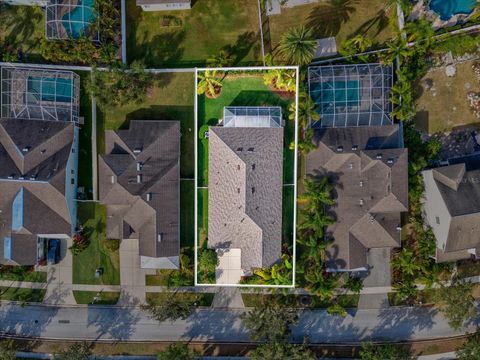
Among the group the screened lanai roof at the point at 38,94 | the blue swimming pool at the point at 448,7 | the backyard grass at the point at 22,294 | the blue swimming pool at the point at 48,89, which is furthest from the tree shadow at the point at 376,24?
the backyard grass at the point at 22,294

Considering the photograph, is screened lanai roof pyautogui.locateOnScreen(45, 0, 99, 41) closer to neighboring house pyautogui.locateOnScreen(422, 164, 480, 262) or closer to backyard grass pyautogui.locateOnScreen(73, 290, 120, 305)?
backyard grass pyautogui.locateOnScreen(73, 290, 120, 305)

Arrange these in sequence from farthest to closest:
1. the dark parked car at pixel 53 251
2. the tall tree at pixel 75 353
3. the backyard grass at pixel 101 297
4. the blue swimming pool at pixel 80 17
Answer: the backyard grass at pixel 101 297, the dark parked car at pixel 53 251, the blue swimming pool at pixel 80 17, the tall tree at pixel 75 353

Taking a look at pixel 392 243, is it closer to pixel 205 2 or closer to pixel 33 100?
pixel 205 2

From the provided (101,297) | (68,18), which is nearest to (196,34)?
(68,18)

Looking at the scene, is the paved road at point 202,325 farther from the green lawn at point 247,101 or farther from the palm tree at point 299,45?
the palm tree at point 299,45

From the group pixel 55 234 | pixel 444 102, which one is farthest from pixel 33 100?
pixel 444 102

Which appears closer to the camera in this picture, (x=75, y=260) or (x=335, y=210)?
(x=335, y=210)

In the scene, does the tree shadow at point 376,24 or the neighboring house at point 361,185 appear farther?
→ the tree shadow at point 376,24

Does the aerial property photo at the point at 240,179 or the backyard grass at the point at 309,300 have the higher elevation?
the aerial property photo at the point at 240,179
